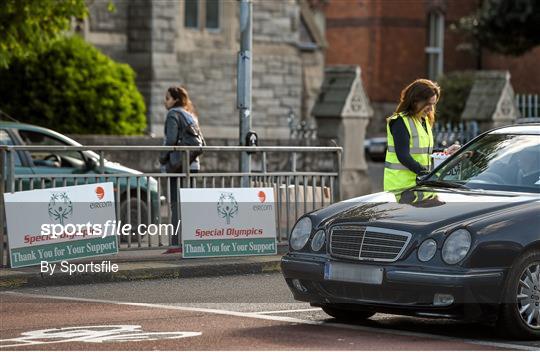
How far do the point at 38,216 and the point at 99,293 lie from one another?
1.04m

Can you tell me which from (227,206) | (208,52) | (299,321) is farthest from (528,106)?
(299,321)

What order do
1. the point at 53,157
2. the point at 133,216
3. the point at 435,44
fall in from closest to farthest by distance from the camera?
the point at 133,216
the point at 53,157
the point at 435,44

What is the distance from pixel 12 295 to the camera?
12578mm

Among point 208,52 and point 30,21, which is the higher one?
point 30,21

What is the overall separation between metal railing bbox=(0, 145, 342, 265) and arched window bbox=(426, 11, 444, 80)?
37.1 metres

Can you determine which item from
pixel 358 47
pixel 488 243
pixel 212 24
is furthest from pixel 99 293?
pixel 358 47

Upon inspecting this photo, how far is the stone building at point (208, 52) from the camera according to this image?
33688 mm

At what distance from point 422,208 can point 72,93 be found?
18.5 metres

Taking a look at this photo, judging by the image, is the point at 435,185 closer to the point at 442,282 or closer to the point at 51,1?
the point at 442,282

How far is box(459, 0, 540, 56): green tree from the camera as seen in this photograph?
42781mm

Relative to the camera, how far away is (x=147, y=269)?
13.9 m

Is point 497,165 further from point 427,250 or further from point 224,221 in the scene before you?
point 224,221

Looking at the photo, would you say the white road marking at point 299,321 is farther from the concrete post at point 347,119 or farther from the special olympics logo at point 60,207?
the concrete post at point 347,119

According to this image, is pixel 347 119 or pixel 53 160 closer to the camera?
pixel 53 160
